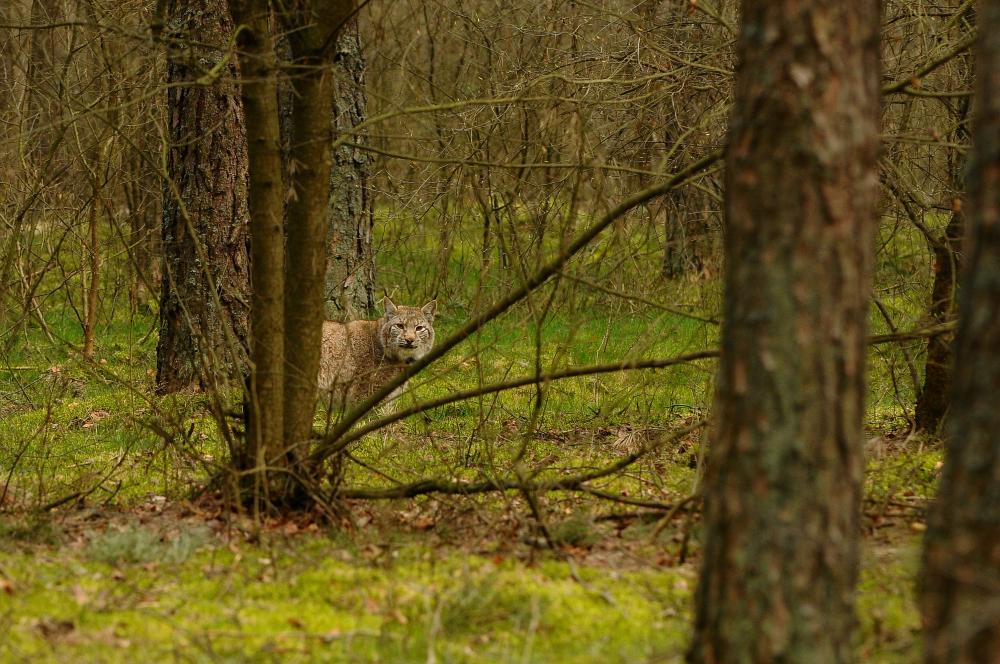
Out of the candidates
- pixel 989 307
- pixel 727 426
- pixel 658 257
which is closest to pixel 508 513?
pixel 727 426

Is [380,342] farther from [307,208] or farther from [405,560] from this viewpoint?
[405,560]

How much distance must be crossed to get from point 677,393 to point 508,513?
15.5ft

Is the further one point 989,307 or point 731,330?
point 731,330

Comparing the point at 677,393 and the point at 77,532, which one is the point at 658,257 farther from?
the point at 77,532

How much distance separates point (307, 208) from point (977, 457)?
4146mm

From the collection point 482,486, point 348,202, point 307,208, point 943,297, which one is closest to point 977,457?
point 482,486

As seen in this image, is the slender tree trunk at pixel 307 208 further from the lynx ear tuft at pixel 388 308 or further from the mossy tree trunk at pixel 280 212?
the lynx ear tuft at pixel 388 308

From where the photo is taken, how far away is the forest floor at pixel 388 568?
455cm

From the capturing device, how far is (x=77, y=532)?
6.33 m

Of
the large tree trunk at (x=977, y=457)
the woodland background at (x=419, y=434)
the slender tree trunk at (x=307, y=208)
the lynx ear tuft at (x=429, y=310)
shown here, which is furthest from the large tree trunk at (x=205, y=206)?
the large tree trunk at (x=977, y=457)

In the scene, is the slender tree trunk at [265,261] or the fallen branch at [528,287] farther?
the slender tree trunk at [265,261]

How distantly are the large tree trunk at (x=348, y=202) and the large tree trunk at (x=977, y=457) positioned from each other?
9.60 metres

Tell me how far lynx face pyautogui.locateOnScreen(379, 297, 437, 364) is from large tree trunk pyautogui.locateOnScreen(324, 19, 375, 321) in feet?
1.79

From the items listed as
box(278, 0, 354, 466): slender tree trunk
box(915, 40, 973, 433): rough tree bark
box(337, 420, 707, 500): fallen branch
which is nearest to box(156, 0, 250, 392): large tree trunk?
box(278, 0, 354, 466): slender tree trunk
